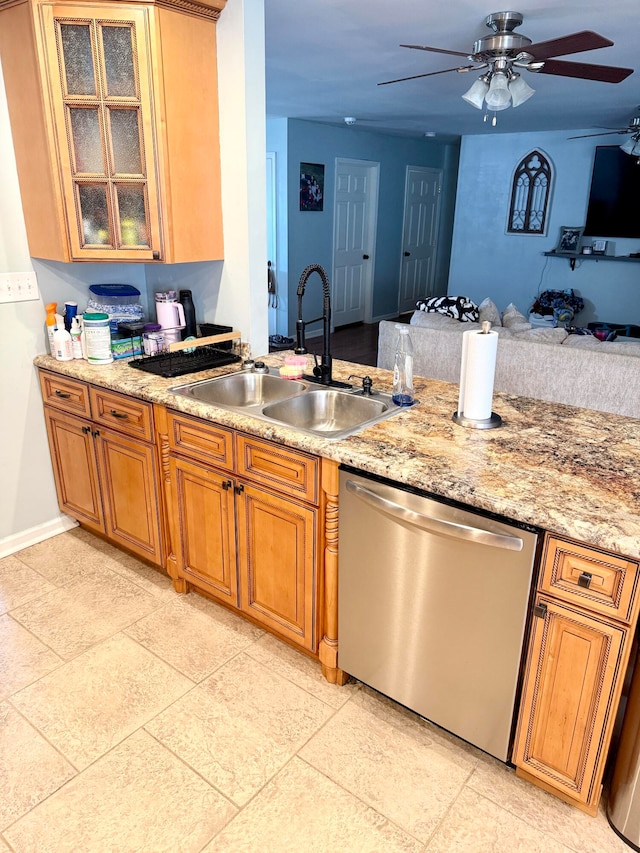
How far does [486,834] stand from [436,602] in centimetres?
60

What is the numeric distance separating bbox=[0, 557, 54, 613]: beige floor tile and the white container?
0.99m

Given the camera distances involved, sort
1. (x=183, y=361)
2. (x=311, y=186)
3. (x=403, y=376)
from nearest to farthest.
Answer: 1. (x=403, y=376)
2. (x=183, y=361)
3. (x=311, y=186)

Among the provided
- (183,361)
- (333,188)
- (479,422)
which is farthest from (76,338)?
(333,188)

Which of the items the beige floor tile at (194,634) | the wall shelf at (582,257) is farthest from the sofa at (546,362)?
the wall shelf at (582,257)

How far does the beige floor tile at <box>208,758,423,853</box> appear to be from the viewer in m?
1.54

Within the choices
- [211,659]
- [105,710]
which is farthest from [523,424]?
[105,710]

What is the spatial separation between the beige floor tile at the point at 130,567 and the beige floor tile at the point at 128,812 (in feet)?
2.73

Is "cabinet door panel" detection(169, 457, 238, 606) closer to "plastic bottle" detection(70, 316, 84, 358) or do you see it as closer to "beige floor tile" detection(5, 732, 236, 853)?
"beige floor tile" detection(5, 732, 236, 853)

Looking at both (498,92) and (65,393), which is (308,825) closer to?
(65,393)

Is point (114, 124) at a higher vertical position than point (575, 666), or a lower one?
higher

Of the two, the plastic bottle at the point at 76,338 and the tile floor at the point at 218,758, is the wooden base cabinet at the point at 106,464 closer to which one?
the plastic bottle at the point at 76,338

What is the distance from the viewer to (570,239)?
7059 millimetres

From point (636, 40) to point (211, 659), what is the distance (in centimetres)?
380

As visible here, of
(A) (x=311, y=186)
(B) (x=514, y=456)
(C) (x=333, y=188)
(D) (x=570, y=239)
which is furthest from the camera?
(C) (x=333, y=188)
